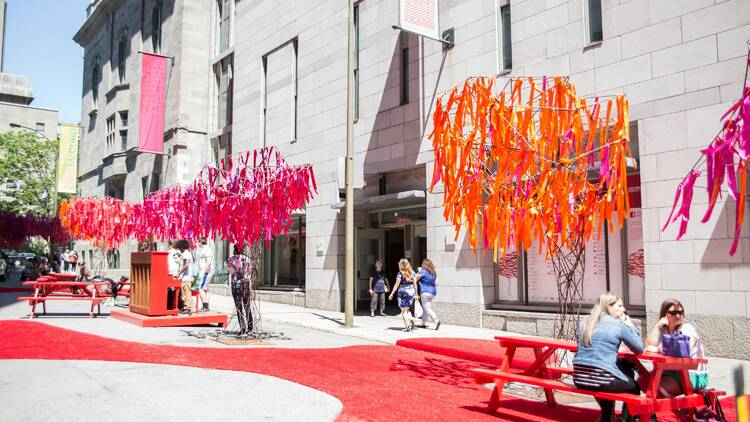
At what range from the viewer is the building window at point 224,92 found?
100 ft

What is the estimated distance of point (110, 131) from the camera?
44.1 m

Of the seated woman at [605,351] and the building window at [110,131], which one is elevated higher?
the building window at [110,131]

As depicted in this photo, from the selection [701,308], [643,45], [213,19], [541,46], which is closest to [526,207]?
[701,308]

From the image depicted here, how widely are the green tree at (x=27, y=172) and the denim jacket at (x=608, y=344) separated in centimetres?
5705

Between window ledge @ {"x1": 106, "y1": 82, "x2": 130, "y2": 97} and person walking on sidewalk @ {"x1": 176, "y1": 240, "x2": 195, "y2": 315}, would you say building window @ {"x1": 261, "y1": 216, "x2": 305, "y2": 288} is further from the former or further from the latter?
window ledge @ {"x1": 106, "y1": 82, "x2": 130, "y2": 97}

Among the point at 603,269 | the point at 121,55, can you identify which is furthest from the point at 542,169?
the point at 121,55

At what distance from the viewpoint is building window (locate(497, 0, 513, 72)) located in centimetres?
1565

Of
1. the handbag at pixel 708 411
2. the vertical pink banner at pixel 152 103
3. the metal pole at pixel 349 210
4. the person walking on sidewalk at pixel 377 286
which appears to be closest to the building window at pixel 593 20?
the metal pole at pixel 349 210

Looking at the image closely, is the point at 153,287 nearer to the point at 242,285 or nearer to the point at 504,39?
the point at 242,285

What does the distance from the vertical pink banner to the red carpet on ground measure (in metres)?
22.2

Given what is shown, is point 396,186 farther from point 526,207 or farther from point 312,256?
point 526,207

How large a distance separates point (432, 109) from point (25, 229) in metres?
32.0

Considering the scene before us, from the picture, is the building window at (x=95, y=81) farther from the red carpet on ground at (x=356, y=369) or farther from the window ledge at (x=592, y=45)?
the window ledge at (x=592, y=45)

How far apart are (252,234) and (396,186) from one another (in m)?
7.57
